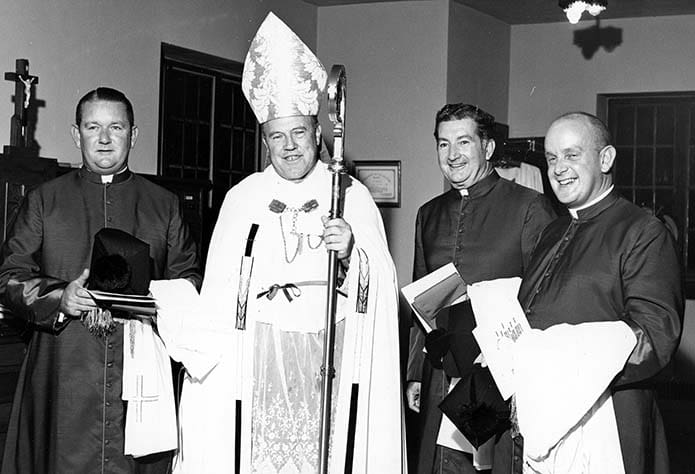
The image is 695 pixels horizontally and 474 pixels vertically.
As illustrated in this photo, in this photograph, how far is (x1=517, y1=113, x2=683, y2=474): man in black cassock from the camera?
2668 millimetres

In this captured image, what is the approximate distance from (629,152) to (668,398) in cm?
203

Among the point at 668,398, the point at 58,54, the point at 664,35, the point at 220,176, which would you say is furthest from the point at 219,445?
the point at 664,35

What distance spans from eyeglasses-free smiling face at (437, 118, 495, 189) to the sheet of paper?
79 cm

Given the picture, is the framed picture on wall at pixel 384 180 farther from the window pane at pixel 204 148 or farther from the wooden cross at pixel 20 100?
the wooden cross at pixel 20 100

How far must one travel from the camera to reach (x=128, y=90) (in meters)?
5.79

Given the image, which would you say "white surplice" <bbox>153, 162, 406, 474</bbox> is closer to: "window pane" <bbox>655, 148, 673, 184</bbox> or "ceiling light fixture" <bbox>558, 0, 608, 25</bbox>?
"ceiling light fixture" <bbox>558, 0, 608, 25</bbox>

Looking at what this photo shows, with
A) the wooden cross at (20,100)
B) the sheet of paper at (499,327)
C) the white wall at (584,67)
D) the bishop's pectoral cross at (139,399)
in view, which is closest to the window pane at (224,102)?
the wooden cross at (20,100)

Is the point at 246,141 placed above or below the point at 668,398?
above

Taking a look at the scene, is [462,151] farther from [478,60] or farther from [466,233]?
[478,60]

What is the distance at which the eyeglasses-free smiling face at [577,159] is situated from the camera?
2910 millimetres

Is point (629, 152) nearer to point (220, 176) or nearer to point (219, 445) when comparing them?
point (220, 176)

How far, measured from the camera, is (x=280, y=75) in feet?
11.8

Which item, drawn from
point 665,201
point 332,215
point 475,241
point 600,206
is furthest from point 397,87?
point 600,206

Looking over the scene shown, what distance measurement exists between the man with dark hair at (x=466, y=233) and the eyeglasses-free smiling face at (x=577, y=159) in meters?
0.68
